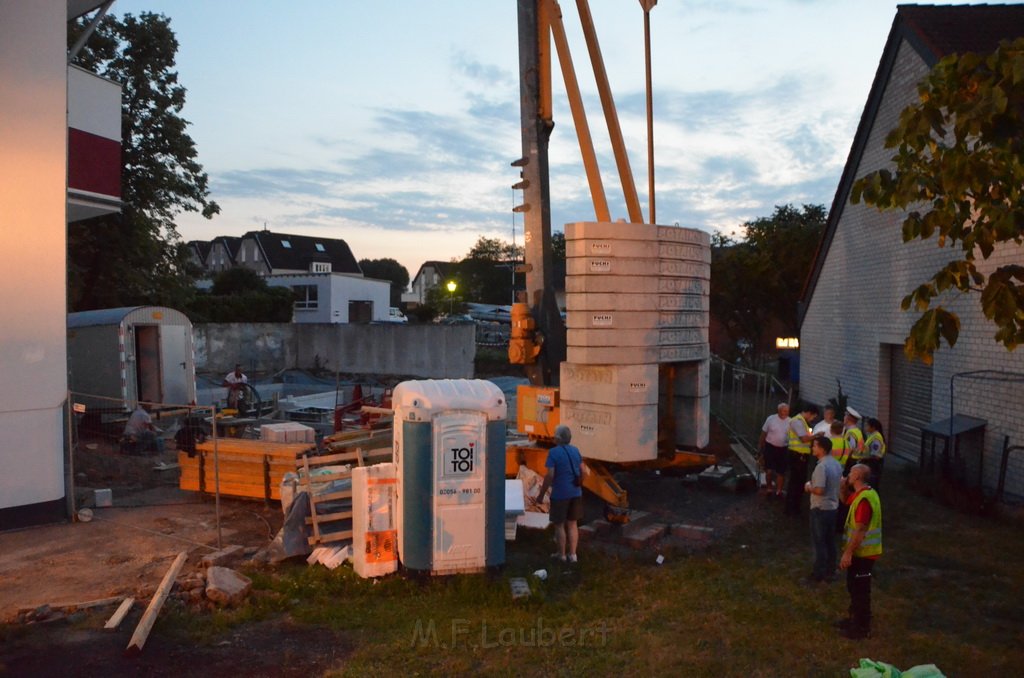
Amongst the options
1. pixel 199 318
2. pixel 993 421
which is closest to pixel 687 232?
pixel 993 421

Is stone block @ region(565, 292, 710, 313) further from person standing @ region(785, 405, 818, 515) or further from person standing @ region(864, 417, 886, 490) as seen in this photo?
person standing @ region(864, 417, 886, 490)

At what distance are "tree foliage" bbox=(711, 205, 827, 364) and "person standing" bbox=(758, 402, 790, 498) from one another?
17.0m

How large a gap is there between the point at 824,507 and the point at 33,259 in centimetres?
1011

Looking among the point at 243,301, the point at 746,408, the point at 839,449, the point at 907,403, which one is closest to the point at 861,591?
the point at 839,449

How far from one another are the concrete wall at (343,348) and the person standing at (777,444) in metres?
18.6

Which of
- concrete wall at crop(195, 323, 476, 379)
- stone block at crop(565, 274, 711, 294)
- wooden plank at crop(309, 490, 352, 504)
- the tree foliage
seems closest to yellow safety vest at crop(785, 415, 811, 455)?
stone block at crop(565, 274, 711, 294)

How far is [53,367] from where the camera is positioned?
416 inches

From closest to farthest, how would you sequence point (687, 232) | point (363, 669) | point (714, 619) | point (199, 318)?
point (363, 669)
point (714, 619)
point (687, 232)
point (199, 318)

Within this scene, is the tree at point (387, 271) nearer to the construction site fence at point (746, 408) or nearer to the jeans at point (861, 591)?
the construction site fence at point (746, 408)

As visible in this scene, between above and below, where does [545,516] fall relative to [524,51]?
below

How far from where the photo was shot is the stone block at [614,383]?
11.3 meters

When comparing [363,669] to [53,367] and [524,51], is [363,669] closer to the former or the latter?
[53,367]

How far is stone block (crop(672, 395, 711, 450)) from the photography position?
1270 cm

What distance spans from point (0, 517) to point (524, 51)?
1026cm
